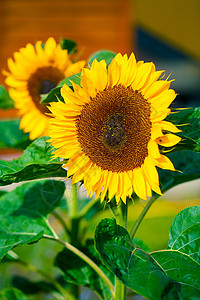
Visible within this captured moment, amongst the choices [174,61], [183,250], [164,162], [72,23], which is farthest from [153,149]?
[174,61]

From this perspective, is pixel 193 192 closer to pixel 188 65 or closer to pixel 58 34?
pixel 58 34

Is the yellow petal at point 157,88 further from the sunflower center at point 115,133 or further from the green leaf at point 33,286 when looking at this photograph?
the green leaf at point 33,286

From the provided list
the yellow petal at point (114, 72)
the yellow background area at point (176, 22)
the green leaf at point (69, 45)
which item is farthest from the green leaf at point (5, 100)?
the yellow background area at point (176, 22)

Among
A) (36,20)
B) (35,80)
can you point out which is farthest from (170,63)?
(35,80)

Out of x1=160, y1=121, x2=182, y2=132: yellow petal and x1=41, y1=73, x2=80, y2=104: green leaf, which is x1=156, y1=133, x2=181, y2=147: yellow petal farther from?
x1=41, y1=73, x2=80, y2=104: green leaf

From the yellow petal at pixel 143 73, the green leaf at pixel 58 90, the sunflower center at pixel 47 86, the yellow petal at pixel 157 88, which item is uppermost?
the sunflower center at pixel 47 86

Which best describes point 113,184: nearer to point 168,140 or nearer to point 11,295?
point 168,140

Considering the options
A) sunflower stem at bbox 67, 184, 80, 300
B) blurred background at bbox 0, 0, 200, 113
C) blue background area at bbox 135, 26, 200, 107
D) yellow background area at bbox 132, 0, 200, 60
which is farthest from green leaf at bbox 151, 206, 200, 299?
yellow background area at bbox 132, 0, 200, 60

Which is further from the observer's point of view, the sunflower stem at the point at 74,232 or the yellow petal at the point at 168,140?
the sunflower stem at the point at 74,232

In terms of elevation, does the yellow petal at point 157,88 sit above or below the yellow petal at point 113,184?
above
